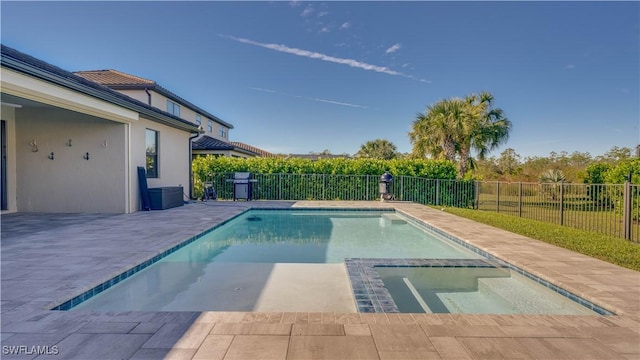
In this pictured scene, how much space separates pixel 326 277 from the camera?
13.6ft

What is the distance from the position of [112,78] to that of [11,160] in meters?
10.2

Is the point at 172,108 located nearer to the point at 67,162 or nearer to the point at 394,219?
the point at 67,162

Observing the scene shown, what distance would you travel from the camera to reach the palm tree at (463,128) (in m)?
14.7

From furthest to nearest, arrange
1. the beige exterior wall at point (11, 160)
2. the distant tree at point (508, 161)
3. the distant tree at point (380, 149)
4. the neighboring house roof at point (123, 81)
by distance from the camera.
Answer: the distant tree at point (380, 149), the distant tree at point (508, 161), the neighboring house roof at point (123, 81), the beige exterior wall at point (11, 160)

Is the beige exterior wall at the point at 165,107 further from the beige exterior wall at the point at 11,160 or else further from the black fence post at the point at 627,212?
the black fence post at the point at 627,212

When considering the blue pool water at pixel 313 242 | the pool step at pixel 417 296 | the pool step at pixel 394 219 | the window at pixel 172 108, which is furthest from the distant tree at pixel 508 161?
the pool step at pixel 417 296

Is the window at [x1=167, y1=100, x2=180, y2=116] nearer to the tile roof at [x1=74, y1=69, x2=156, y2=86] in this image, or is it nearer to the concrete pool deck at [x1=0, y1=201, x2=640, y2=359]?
the tile roof at [x1=74, y1=69, x2=156, y2=86]

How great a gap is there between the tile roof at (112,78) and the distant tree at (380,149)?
20.4 m

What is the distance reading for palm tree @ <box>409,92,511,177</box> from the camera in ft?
48.4

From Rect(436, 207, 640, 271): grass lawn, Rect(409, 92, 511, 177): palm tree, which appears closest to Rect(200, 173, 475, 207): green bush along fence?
Rect(409, 92, 511, 177): palm tree

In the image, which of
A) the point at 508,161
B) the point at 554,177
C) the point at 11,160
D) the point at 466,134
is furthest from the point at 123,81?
the point at 508,161

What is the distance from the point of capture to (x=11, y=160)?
8180mm

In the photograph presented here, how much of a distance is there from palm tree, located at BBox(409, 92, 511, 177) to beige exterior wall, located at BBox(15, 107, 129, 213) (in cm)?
1365

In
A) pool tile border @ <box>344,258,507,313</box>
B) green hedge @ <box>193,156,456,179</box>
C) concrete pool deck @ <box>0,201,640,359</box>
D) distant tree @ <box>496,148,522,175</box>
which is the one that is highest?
distant tree @ <box>496,148,522,175</box>
